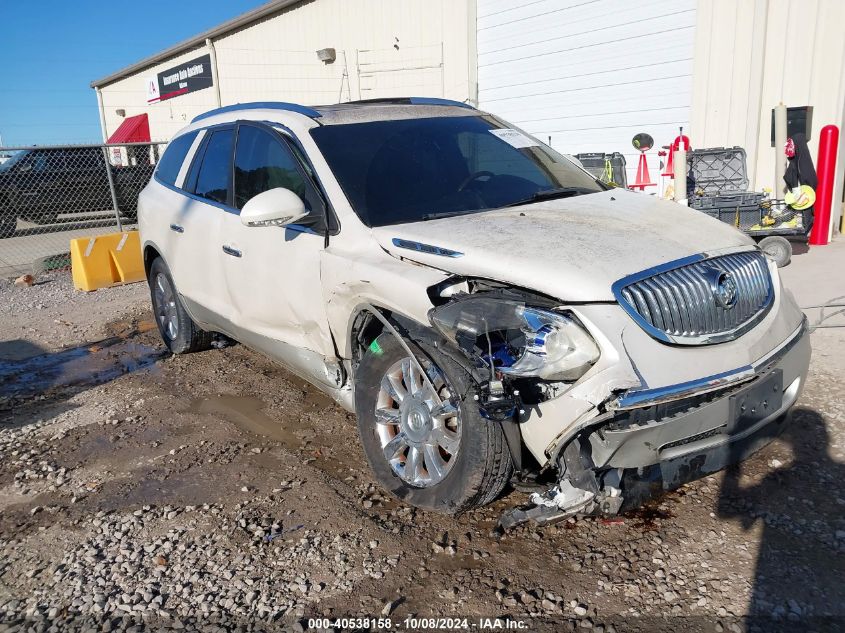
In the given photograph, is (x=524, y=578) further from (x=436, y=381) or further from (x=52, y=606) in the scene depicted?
(x=52, y=606)

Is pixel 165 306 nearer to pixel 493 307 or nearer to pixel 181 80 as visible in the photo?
pixel 493 307

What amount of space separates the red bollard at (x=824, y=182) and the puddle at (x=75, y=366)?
7.98 metres

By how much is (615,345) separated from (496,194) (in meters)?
1.48

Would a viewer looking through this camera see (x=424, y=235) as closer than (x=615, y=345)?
No

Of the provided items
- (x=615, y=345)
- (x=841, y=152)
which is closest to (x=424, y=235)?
(x=615, y=345)

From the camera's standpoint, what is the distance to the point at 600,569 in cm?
269

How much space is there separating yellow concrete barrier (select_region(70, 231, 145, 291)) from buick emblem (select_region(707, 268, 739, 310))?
858cm

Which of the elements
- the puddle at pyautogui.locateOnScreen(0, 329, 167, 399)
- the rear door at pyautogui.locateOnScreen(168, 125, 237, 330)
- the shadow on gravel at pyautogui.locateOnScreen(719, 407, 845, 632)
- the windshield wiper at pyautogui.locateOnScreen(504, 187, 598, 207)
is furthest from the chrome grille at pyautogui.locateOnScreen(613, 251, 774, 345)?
the puddle at pyautogui.locateOnScreen(0, 329, 167, 399)

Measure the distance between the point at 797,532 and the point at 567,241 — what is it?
155 cm

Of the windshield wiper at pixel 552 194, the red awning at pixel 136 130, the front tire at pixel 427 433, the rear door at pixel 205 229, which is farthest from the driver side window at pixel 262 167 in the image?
the red awning at pixel 136 130

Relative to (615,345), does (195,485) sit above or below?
below

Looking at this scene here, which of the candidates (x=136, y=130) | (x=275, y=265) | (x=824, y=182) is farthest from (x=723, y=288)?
(x=136, y=130)

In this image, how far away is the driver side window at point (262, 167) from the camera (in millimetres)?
3793

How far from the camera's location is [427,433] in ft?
9.84
